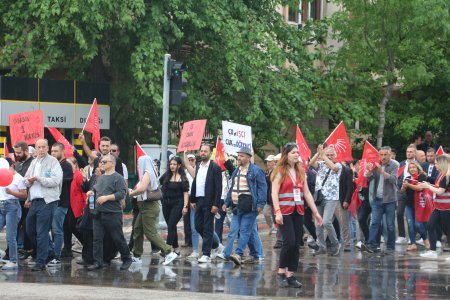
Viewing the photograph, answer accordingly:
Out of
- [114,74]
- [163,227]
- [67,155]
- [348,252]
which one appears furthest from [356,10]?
[67,155]

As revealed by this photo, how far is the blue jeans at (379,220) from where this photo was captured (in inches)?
714

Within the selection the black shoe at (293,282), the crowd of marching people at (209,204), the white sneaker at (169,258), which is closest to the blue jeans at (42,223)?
the crowd of marching people at (209,204)

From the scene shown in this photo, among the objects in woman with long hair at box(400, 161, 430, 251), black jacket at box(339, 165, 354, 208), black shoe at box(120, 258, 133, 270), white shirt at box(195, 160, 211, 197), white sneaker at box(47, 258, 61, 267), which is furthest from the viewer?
woman with long hair at box(400, 161, 430, 251)

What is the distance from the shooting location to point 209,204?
1564 centimetres

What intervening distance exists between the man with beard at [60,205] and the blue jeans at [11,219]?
0.62 meters

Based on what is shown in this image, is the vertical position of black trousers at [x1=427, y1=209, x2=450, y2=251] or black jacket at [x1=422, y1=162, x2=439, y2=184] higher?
black jacket at [x1=422, y1=162, x2=439, y2=184]

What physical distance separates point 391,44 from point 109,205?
1789cm

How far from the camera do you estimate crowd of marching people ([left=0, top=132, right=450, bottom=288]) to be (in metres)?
14.1

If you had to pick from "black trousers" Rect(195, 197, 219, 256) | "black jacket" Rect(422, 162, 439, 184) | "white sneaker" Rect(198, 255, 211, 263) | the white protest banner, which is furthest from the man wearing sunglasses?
"black jacket" Rect(422, 162, 439, 184)

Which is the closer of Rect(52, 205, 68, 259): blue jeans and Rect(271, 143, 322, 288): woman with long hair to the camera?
Rect(271, 143, 322, 288): woman with long hair

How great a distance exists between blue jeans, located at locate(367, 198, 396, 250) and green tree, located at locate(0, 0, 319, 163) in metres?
7.32

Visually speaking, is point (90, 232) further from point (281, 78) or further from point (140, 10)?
point (281, 78)

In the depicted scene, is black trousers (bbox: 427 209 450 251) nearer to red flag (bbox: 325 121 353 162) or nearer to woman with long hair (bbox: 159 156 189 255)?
red flag (bbox: 325 121 353 162)

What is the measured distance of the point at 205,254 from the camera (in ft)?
51.6
